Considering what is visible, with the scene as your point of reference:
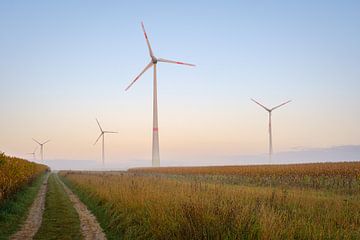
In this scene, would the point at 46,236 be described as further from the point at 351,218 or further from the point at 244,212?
the point at 351,218

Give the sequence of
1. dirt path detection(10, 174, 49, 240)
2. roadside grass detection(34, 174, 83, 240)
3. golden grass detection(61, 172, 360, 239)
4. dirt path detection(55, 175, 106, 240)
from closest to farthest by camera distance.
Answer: golden grass detection(61, 172, 360, 239), dirt path detection(55, 175, 106, 240), dirt path detection(10, 174, 49, 240), roadside grass detection(34, 174, 83, 240)

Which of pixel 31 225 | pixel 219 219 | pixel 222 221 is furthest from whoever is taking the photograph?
pixel 31 225

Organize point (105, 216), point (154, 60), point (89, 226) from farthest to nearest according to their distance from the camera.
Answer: point (154, 60), point (105, 216), point (89, 226)

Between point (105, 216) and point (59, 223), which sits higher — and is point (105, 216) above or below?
above

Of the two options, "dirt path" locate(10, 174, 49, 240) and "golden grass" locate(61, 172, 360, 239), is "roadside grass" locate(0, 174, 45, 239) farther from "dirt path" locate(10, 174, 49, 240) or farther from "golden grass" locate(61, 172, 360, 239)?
"golden grass" locate(61, 172, 360, 239)

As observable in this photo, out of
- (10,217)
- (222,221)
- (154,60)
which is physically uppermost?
(154,60)

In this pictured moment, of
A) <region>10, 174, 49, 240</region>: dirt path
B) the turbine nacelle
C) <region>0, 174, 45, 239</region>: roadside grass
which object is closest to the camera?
<region>10, 174, 49, 240</region>: dirt path

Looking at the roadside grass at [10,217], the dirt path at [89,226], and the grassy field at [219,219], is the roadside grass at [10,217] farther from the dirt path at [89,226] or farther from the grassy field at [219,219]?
the grassy field at [219,219]


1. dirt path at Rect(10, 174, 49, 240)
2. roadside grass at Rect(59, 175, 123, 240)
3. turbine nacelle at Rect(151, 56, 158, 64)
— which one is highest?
turbine nacelle at Rect(151, 56, 158, 64)

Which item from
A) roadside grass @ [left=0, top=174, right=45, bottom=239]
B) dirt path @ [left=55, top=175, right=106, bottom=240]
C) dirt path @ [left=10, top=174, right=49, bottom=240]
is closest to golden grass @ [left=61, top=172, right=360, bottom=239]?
dirt path @ [left=55, top=175, right=106, bottom=240]

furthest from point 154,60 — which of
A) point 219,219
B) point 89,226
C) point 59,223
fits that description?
point 219,219

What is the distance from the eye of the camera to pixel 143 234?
12.9 meters

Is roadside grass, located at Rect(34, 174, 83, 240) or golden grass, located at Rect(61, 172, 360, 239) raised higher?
golden grass, located at Rect(61, 172, 360, 239)

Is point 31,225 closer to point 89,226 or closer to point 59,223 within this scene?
point 59,223
